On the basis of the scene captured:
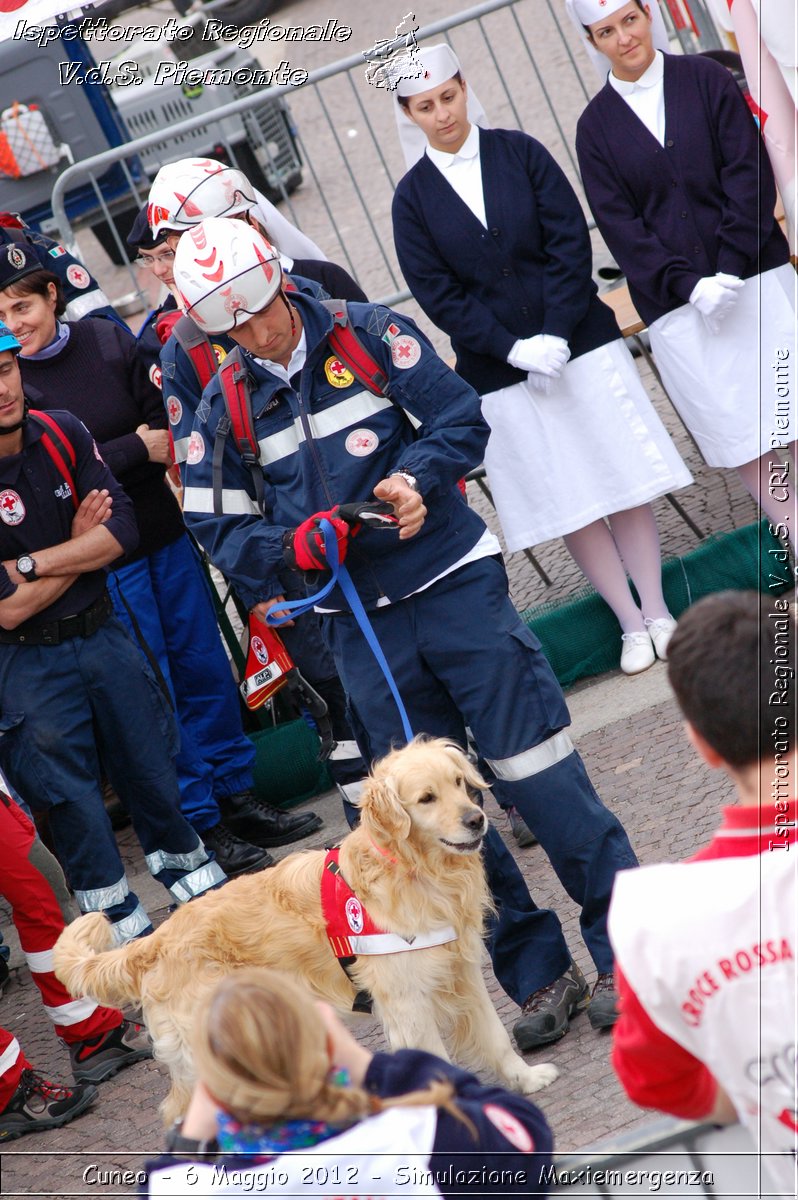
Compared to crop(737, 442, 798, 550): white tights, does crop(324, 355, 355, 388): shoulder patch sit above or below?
above

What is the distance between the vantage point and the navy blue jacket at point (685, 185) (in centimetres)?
582

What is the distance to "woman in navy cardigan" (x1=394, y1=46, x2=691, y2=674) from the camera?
5934 millimetres

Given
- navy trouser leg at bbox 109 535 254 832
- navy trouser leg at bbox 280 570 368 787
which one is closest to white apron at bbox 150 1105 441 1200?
navy trouser leg at bbox 280 570 368 787

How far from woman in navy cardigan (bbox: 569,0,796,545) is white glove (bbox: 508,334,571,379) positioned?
0.46m

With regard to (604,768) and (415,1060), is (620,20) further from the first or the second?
(415,1060)

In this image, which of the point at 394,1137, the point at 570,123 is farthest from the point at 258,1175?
the point at 570,123

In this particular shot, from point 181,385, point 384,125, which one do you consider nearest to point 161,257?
point 181,385

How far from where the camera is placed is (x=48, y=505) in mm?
5078

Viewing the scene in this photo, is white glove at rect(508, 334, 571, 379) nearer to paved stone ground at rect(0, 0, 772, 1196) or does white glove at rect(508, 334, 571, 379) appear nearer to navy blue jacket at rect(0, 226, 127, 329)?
paved stone ground at rect(0, 0, 772, 1196)

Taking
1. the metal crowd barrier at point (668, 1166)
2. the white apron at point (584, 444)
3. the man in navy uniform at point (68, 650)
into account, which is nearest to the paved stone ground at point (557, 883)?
the man in navy uniform at point (68, 650)

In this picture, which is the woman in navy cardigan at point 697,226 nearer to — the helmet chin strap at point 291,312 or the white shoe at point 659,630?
the white shoe at point 659,630

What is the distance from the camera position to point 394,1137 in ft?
6.99

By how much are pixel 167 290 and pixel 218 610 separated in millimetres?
1602

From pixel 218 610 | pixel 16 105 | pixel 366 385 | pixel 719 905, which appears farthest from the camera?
pixel 16 105
